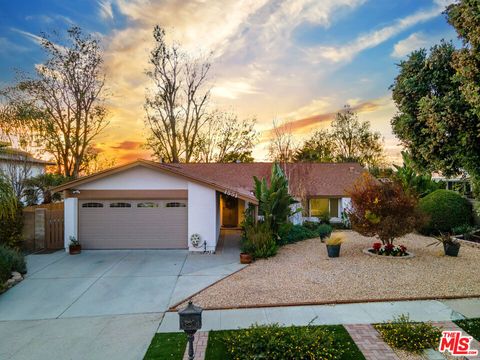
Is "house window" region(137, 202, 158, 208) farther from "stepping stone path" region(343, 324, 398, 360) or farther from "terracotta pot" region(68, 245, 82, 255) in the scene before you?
"stepping stone path" region(343, 324, 398, 360)

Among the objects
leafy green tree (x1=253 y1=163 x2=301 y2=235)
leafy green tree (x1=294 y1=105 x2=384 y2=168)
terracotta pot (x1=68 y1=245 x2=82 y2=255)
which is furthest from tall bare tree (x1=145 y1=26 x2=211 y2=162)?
leafy green tree (x1=253 y1=163 x2=301 y2=235)

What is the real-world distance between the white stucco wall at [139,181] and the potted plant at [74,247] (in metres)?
2.28

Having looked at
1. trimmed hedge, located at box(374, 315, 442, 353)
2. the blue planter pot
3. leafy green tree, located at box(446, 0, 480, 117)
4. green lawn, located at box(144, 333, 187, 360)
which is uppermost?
leafy green tree, located at box(446, 0, 480, 117)

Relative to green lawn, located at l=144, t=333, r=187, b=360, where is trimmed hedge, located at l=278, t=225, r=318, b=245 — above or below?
above

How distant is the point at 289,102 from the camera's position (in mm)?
18875

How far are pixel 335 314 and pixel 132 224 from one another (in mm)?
9549

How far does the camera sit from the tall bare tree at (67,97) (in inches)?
910

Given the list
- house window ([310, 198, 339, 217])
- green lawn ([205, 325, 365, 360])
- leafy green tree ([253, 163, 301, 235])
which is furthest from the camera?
house window ([310, 198, 339, 217])

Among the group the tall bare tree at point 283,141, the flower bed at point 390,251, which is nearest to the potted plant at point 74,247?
the flower bed at point 390,251

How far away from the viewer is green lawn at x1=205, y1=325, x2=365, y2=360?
4906mm

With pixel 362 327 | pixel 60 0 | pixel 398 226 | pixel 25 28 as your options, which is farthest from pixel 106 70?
pixel 362 327

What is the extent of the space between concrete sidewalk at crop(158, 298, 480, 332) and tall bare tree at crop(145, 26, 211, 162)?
25.7m

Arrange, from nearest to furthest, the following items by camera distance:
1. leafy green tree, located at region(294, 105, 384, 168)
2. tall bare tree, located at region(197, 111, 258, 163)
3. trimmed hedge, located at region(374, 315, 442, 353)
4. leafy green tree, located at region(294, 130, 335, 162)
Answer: trimmed hedge, located at region(374, 315, 442, 353)
tall bare tree, located at region(197, 111, 258, 163)
leafy green tree, located at region(294, 105, 384, 168)
leafy green tree, located at region(294, 130, 335, 162)

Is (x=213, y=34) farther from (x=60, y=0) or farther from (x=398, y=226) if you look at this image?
(x=398, y=226)
